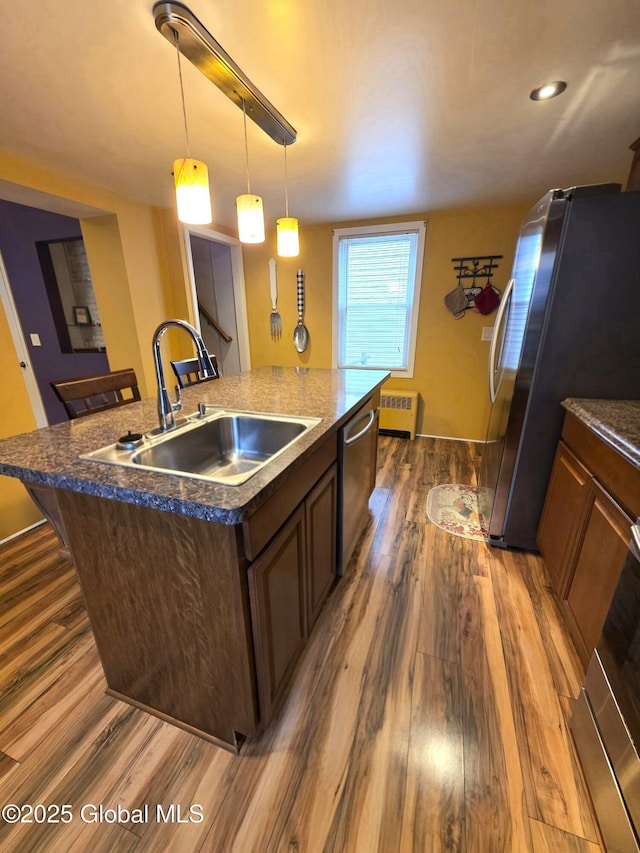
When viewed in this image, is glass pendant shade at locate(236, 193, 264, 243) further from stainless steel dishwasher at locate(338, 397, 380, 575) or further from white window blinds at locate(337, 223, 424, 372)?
white window blinds at locate(337, 223, 424, 372)

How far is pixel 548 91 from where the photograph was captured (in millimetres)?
1442

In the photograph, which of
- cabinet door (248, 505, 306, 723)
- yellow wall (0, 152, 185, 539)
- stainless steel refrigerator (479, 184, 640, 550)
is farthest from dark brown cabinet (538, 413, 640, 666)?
yellow wall (0, 152, 185, 539)

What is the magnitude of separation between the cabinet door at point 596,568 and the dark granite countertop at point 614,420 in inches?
8.0

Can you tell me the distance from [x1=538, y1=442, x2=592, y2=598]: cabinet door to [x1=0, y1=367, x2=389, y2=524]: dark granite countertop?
97 centimetres

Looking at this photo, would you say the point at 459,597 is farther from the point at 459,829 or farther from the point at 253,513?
the point at 253,513

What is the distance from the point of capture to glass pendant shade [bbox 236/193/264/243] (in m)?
1.49

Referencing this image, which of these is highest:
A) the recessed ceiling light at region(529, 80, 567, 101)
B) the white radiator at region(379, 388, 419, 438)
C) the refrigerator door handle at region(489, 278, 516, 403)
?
the recessed ceiling light at region(529, 80, 567, 101)

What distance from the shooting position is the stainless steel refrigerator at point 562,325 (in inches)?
54.7

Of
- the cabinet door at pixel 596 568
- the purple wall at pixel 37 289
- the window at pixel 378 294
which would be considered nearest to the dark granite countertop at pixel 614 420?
the cabinet door at pixel 596 568

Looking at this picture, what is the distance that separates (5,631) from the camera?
147 cm

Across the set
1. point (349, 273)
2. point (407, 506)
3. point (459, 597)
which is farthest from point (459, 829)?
point (349, 273)

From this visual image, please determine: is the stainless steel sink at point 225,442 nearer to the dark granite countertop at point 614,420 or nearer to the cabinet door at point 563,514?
the dark granite countertop at point 614,420

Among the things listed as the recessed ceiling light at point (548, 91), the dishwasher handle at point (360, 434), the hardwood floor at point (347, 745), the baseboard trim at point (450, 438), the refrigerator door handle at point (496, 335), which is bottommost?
the hardwood floor at point (347, 745)

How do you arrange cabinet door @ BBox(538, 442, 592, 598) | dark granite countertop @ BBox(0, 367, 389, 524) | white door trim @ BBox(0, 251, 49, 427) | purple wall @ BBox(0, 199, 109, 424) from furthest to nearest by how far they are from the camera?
purple wall @ BBox(0, 199, 109, 424)
white door trim @ BBox(0, 251, 49, 427)
cabinet door @ BBox(538, 442, 592, 598)
dark granite countertop @ BBox(0, 367, 389, 524)
